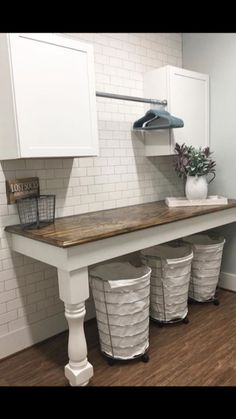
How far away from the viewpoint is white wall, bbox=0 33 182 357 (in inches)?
79.9

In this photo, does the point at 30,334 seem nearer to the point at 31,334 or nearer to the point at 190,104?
the point at 31,334

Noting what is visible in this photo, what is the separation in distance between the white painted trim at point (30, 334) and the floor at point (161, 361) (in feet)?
0.13

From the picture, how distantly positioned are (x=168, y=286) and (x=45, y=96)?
145cm

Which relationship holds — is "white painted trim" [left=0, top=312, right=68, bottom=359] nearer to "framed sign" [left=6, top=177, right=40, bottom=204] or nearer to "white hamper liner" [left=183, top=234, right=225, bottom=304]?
"framed sign" [left=6, top=177, right=40, bottom=204]

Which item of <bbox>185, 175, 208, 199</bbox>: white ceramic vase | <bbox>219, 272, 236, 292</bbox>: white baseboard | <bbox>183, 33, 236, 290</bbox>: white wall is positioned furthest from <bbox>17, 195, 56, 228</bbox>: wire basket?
<bbox>219, 272, 236, 292</bbox>: white baseboard

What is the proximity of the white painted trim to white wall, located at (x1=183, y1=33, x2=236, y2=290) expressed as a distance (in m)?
1.58

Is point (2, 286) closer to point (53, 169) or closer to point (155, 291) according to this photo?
point (53, 169)

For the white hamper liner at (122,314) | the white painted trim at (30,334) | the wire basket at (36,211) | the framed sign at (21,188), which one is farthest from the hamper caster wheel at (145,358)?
the framed sign at (21,188)

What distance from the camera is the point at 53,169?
7.10 ft

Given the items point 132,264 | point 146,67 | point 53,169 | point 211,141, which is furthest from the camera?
point 211,141

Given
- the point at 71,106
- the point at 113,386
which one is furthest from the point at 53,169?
the point at 113,386

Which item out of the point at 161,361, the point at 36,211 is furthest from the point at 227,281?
the point at 36,211

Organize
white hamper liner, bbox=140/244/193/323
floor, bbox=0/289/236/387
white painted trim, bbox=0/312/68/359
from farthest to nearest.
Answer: white hamper liner, bbox=140/244/193/323 < white painted trim, bbox=0/312/68/359 < floor, bbox=0/289/236/387

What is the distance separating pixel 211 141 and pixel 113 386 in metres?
2.14
